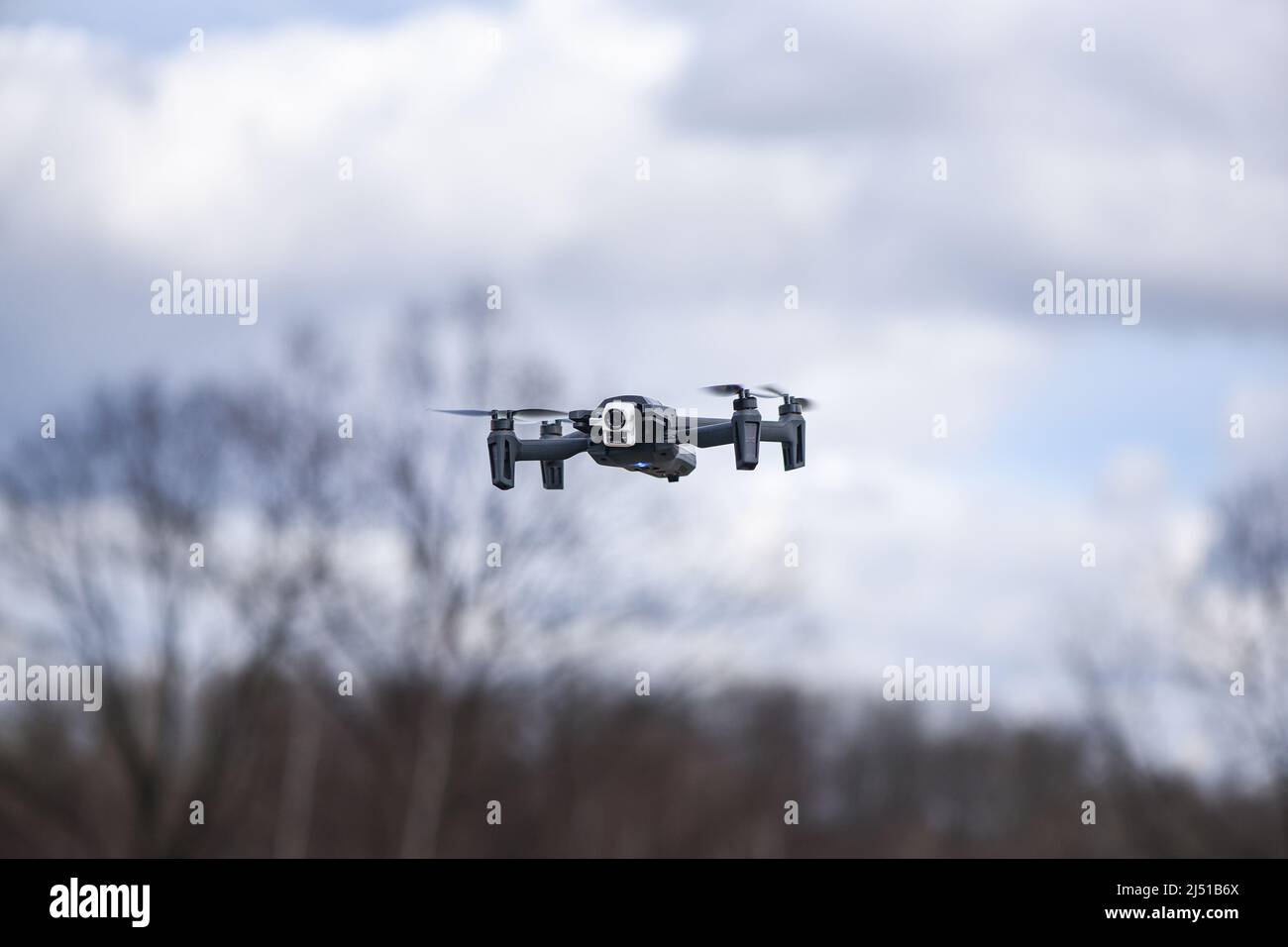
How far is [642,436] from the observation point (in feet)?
46.6

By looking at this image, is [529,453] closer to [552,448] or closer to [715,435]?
[552,448]

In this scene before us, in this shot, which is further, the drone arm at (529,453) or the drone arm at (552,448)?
the drone arm at (552,448)

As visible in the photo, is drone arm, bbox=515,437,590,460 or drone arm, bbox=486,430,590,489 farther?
drone arm, bbox=515,437,590,460

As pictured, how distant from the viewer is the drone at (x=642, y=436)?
14.2 meters

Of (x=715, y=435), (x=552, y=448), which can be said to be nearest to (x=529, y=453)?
(x=552, y=448)

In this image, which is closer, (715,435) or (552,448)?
(715,435)

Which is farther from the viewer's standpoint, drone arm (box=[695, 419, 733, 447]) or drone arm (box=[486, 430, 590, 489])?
drone arm (box=[695, 419, 733, 447])

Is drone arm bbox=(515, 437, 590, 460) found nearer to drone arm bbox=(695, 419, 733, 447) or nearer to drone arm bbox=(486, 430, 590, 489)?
drone arm bbox=(486, 430, 590, 489)

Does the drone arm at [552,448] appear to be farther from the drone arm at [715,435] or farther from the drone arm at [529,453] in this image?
the drone arm at [715,435]

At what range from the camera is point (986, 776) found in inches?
4090

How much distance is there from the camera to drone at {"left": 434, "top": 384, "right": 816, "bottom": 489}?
46.7 feet
